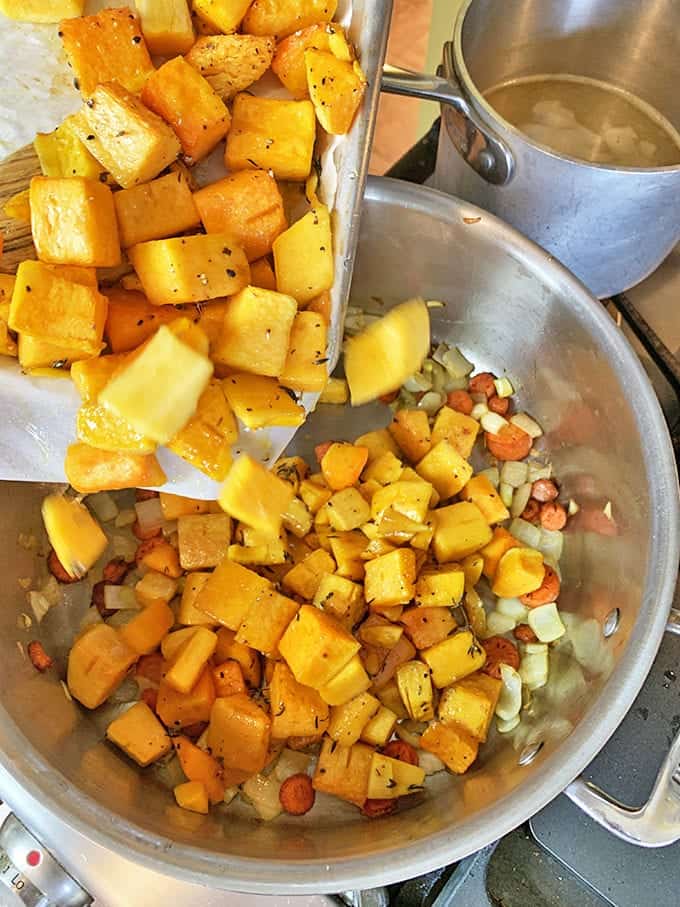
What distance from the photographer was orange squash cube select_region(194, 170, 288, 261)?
85cm

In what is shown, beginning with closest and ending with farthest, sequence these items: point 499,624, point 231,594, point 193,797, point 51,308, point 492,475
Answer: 1. point 51,308
2. point 193,797
3. point 231,594
4. point 499,624
5. point 492,475

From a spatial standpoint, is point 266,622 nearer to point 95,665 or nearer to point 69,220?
point 95,665

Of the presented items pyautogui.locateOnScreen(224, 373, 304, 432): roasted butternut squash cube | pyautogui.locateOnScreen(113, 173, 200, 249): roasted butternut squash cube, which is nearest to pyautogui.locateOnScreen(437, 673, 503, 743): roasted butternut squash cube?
pyautogui.locateOnScreen(224, 373, 304, 432): roasted butternut squash cube

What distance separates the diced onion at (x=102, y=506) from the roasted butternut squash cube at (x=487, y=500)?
52 cm

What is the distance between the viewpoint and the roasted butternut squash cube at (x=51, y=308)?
29.8 inches

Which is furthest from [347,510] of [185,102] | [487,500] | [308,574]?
[185,102]

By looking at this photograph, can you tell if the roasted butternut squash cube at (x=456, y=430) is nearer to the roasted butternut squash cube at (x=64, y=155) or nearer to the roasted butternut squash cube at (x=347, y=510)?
the roasted butternut squash cube at (x=347, y=510)

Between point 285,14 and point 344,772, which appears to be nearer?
point 285,14

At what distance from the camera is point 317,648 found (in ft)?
3.30

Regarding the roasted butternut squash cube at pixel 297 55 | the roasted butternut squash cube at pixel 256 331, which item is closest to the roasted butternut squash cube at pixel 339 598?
the roasted butternut squash cube at pixel 256 331

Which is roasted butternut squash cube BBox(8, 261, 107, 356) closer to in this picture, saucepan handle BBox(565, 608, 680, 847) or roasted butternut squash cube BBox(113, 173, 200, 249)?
roasted butternut squash cube BBox(113, 173, 200, 249)

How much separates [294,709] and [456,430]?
49 cm

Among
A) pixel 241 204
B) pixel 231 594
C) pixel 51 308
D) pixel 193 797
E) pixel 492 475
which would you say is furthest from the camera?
pixel 492 475

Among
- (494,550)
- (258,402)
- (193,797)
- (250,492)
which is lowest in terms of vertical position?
(193,797)
